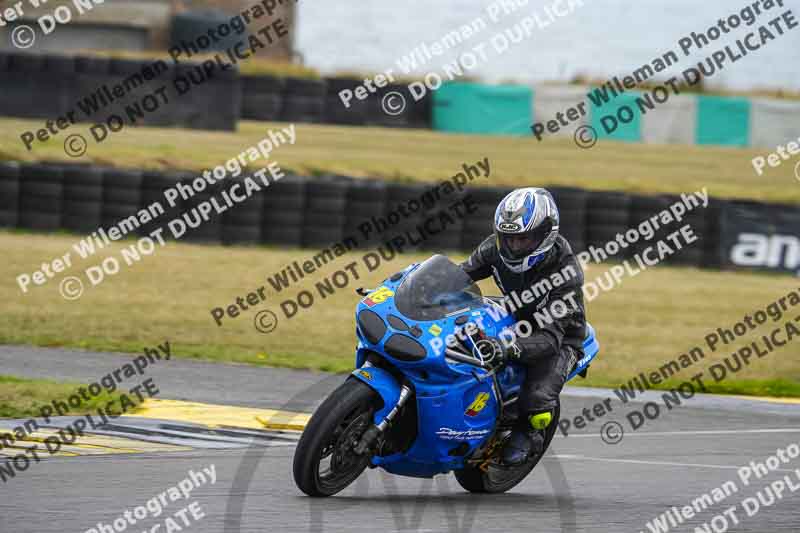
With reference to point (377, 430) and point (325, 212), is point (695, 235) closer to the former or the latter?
point (325, 212)

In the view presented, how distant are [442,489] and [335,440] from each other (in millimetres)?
1384

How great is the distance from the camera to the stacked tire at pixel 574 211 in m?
19.4

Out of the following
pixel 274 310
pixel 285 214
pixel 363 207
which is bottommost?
pixel 274 310

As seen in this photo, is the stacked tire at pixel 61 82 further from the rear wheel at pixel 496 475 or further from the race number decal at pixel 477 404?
the race number decal at pixel 477 404

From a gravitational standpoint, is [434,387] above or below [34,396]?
above

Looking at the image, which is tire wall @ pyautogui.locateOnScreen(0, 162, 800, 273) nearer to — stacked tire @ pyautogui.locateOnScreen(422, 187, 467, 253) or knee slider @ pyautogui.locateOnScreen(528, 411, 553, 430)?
stacked tire @ pyautogui.locateOnScreen(422, 187, 467, 253)

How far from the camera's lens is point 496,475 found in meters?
7.79

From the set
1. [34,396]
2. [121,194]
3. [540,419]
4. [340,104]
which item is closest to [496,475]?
[540,419]

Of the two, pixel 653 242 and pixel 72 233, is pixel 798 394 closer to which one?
pixel 653 242

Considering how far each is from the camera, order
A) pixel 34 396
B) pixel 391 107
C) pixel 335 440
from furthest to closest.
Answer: pixel 391 107 < pixel 34 396 < pixel 335 440

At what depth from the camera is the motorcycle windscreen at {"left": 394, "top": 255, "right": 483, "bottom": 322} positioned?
7023 mm

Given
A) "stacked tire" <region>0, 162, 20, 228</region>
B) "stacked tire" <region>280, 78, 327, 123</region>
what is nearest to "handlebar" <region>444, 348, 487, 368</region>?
"stacked tire" <region>0, 162, 20, 228</region>

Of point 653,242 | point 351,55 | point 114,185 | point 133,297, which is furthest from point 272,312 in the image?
point 351,55

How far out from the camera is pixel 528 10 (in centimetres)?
4225
